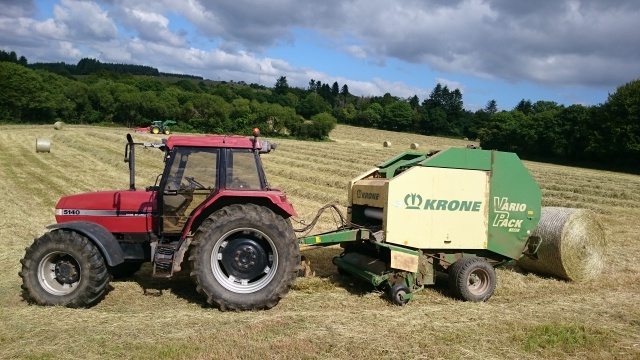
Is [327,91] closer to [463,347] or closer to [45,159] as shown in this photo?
[45,159]

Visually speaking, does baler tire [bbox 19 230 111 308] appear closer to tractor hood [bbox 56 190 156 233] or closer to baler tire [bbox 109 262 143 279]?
tractor hood [bbox 56 190 156 233]

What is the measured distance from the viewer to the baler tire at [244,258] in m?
5.36

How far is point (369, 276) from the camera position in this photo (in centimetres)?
621

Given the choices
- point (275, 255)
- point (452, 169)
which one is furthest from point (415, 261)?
point (275, 255)

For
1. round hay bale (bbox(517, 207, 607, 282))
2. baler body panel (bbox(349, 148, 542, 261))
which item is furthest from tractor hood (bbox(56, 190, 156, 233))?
round hay bale (bbox(517, 207, 607, 282))

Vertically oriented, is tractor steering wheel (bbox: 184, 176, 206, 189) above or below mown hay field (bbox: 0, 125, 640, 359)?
above

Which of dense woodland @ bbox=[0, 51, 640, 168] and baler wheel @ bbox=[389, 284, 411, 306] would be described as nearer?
baler wheel @ bbox=[389, 284, 411, 306]

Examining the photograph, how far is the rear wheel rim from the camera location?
638 cm

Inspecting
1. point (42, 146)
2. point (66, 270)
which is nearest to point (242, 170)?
point (66, 270)

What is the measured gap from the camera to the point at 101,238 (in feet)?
18.0

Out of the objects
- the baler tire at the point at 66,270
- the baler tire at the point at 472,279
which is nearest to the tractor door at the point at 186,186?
the baler tire at the point at 66,270

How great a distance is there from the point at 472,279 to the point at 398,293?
1.16 m

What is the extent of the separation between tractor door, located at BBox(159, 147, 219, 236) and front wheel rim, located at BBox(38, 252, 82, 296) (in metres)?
1.01

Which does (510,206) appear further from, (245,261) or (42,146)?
(42,146)
